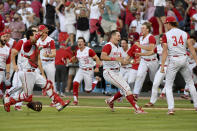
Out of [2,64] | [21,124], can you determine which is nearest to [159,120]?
[21,124]

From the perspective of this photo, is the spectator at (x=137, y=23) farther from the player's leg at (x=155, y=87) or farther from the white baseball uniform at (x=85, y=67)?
the player's leg at (x=155, y=87)

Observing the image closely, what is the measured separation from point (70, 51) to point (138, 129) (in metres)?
15.9

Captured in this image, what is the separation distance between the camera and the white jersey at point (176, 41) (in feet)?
47.4

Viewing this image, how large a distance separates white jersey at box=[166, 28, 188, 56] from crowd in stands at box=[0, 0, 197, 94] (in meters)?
10.4

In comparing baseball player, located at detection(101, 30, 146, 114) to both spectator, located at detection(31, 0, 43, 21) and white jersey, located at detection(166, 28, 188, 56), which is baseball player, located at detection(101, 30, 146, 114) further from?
spectator, located at detection(31, 0, 43, 21)

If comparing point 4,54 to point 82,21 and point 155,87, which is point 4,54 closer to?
point 155,87

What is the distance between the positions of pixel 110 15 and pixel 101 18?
53 centimetres

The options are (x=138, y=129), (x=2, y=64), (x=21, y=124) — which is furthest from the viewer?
(x=2, y=64)

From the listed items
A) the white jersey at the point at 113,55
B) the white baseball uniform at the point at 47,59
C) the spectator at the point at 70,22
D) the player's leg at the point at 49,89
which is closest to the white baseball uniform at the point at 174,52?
the white jersey at the point at 113,55

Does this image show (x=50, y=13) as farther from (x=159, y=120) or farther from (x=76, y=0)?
(x=159, y=120)

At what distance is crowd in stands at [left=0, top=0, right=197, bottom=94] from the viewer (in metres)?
25.4

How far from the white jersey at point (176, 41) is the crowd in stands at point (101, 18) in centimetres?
1037

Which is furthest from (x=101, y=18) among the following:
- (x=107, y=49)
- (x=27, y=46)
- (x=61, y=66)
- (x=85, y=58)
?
(x=27, y=46)

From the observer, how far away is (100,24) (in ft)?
86.1
